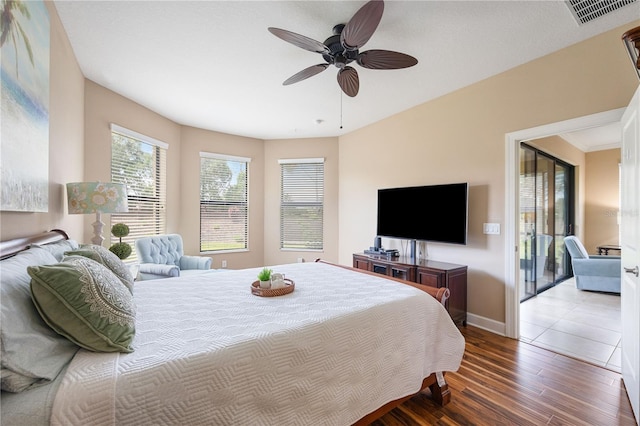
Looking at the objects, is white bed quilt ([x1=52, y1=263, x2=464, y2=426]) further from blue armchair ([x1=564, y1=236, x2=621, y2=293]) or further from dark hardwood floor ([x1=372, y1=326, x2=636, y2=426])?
blue armchair ([x1=564, y1=236, x2=621, y2=293])

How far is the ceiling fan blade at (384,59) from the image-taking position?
75.5 inches

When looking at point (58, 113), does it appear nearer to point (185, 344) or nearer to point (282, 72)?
point (282, 72)

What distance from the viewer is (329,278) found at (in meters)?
2.17

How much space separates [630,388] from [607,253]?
5.03 metres

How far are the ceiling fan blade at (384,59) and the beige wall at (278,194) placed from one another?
287cm

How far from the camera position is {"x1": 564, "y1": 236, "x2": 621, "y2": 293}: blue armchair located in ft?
13.1

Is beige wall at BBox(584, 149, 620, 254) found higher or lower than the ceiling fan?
lower

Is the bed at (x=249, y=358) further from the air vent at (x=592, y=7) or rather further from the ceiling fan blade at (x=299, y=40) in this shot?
the air vent at (x=592, y=7)

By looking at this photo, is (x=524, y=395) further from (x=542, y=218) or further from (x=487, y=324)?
(x=542, y=218)

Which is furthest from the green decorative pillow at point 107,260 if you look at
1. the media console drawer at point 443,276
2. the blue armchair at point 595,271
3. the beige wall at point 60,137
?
the blue armchair at point 595,271

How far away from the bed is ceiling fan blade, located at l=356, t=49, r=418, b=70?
5.48 ft

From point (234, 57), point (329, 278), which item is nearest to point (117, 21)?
A: point (234, 57)

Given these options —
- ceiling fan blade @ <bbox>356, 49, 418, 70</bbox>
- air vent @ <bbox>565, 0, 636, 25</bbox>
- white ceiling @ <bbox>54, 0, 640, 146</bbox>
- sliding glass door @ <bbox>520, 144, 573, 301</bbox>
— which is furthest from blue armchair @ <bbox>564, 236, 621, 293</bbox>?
ceiling fan blade @ <bbox>356, 49, 418, 70</bbox>

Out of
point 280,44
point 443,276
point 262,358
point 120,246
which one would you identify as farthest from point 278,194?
point 262,358
